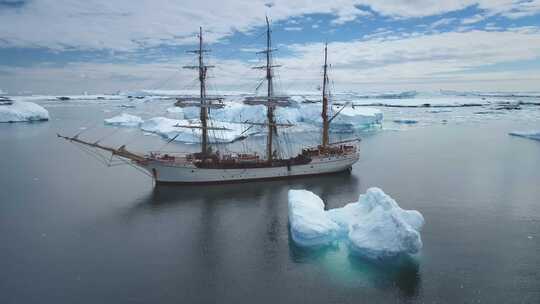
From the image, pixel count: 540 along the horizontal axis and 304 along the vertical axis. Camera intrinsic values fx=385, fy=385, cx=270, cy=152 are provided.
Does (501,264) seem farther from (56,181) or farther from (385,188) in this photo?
(56,181)

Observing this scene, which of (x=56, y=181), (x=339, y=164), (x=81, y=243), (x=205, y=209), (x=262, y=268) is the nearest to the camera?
(x=262, y=268)

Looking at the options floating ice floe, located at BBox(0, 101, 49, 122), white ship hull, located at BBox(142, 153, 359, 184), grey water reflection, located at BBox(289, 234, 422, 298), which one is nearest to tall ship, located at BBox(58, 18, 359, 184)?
white ship hull, located at BBox(142, 153, 359, 184)

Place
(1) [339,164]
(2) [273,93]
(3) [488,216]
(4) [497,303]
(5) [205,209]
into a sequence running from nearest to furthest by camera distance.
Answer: (4) [497,303] < (3) [488,216] < (5) [205,209] < (1) [339,164] < (2) [273,93]

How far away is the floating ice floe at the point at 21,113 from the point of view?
199 feet

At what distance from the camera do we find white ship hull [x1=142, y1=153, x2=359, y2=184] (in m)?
24.4

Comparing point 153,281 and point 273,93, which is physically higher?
point 273,93

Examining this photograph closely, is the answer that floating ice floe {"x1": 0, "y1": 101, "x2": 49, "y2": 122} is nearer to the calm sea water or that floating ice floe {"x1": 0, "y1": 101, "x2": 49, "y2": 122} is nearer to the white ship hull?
the calm sea water

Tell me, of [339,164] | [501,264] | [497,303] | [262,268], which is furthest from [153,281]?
[339,164]

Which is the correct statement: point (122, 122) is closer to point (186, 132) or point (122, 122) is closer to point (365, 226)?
point (186, 132)

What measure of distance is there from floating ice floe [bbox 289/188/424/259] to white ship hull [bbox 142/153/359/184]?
912cm

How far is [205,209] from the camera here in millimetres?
19938

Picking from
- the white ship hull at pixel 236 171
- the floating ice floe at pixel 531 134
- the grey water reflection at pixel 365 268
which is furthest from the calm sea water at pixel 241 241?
the floating ice floe at pixel 531 134

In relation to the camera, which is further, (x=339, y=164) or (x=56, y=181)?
(x=339, y=164)

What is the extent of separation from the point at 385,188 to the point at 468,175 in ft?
22.9
